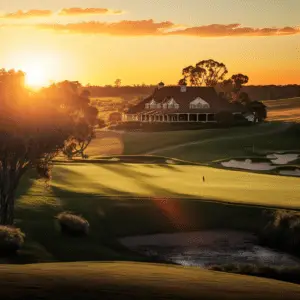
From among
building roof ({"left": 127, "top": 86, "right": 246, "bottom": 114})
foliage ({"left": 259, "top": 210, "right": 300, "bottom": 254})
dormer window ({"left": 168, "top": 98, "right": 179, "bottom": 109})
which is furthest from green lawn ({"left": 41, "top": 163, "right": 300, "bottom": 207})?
dormer window ({"left": 168, "top": 98, "right": 179, "bottom": 109})

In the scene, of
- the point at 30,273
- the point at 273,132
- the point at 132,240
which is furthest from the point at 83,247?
the point at 273,132

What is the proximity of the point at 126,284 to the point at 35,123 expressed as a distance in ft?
88.5

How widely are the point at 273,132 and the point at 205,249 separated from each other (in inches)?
3665

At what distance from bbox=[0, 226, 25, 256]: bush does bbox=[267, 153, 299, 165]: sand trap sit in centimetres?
6632

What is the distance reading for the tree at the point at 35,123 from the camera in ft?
121

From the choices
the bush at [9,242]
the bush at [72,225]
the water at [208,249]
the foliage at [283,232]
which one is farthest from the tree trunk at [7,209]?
the foliage at [283,232]

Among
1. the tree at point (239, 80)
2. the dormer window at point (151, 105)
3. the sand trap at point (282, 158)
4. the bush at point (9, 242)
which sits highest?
the tree at point (239, 80)

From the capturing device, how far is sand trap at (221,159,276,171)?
89.5 meters

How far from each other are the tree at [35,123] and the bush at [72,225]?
2790 mm

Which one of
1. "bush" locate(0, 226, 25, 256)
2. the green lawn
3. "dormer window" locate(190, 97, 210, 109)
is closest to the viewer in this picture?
"bush" locate(0, 226, 25, 256)

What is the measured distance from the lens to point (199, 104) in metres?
158

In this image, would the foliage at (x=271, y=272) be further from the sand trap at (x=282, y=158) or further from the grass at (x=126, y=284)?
the sand trap at (x=282, y=158)

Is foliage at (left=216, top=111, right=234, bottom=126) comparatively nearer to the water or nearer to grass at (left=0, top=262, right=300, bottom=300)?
the water

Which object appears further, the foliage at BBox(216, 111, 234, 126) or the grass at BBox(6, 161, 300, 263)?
the foliage at BBox(216, 111, 234, 126)
